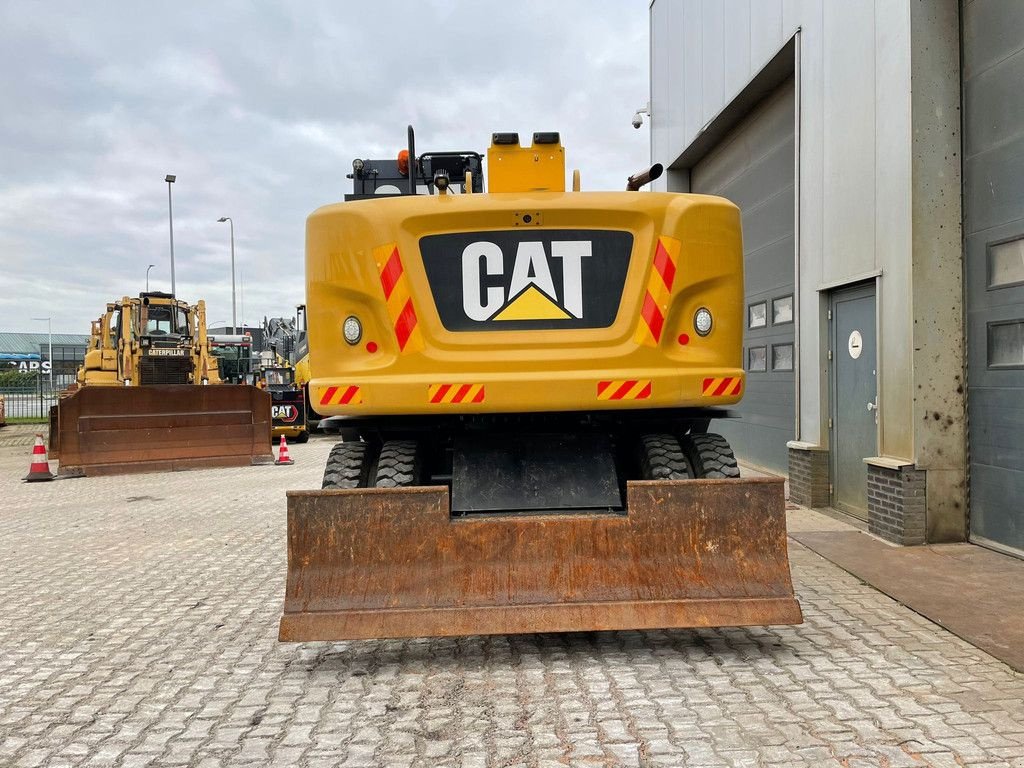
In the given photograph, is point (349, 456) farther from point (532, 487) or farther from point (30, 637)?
point (30, 637)

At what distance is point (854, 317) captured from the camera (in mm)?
7500

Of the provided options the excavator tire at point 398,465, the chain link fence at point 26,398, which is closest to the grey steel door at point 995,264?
the excavator tire at point 398,465

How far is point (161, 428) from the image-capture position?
43.4 ft

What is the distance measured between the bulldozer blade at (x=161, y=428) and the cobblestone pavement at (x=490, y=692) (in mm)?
7784

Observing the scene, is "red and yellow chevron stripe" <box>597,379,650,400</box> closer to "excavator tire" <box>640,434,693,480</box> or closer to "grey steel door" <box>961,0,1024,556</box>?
"excavator tire" <box>640,434,693,480</box>

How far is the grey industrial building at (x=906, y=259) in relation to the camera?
5.95 metres

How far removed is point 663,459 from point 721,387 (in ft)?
1.97

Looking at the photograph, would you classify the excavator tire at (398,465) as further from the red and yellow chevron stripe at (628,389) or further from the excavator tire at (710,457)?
the excavator tire at (710,457)

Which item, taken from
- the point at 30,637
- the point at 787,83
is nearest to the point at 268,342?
the point at 787,83

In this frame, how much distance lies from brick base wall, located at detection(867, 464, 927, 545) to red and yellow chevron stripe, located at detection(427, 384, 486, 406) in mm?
4145

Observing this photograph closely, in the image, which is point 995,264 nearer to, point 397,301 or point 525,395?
point 525,395

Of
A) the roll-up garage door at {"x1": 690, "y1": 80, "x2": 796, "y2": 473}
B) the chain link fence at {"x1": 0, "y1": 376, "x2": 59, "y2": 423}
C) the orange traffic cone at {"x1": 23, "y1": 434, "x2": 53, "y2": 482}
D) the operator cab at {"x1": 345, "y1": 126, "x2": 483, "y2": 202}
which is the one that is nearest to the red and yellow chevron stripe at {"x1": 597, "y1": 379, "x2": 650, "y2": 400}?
the operator cab at {"x1": 345, "y1": 126, "x2": 483, "y2": 202}

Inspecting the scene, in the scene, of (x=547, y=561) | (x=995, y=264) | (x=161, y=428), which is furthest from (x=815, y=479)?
A: (x=161, y=428)

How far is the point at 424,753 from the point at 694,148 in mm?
11417
